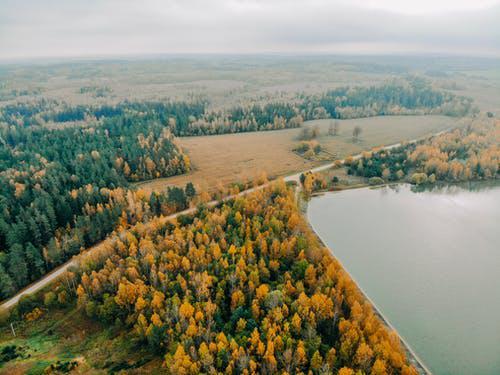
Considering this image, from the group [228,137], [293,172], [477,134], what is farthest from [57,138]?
[477,134]

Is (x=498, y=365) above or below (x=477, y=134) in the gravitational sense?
below

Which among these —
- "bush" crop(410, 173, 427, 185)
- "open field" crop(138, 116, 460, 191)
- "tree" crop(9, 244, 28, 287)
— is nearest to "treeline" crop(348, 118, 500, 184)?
"bush" crop(410, 173, 427, 185)

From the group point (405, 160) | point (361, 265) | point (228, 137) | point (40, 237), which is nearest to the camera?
point (361, 265)

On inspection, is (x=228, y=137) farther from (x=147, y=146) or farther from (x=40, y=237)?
(x=40, y=237)

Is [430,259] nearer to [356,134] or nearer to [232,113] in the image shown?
[356,134]

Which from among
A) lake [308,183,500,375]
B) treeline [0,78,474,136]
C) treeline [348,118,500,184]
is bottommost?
lake [308,183,500,375]

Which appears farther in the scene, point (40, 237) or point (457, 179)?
point (457, 179)

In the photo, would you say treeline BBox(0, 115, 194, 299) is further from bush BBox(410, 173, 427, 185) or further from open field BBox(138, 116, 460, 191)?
bush BBox(410, 173, 427, 185)

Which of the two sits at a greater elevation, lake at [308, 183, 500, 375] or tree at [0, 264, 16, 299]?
tree at [0, 264, 16, 299]
